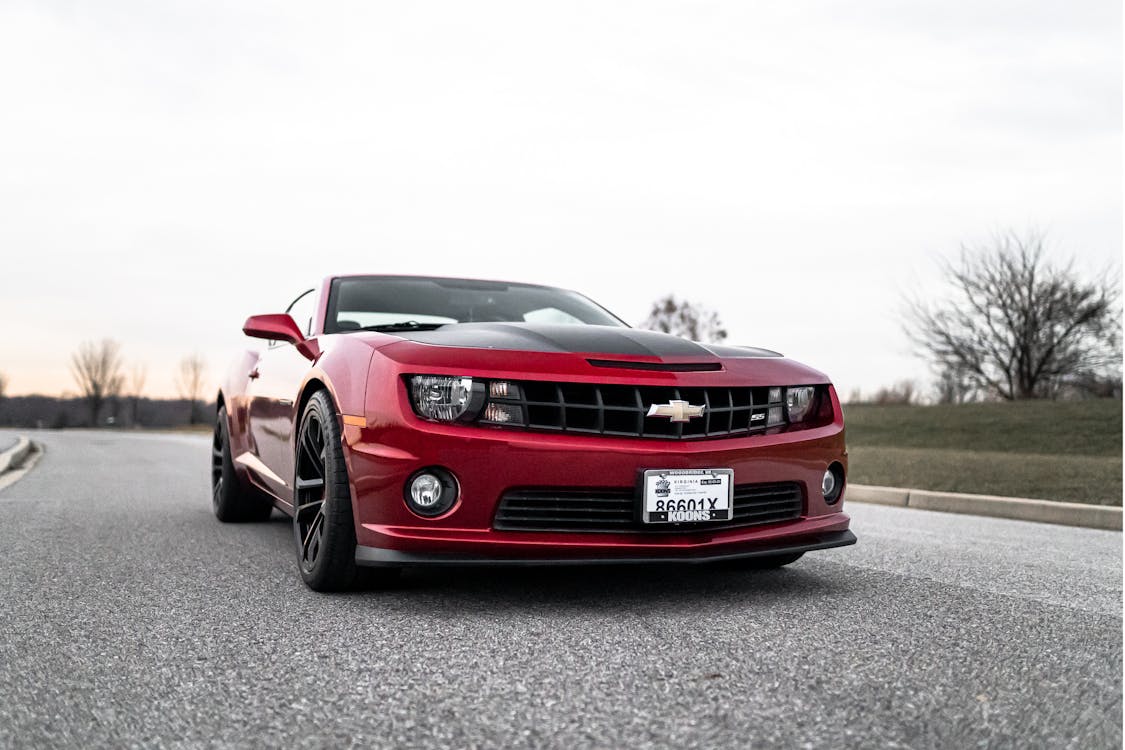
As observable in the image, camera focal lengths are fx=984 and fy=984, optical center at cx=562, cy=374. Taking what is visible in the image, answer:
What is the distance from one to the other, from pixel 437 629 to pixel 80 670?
949mm

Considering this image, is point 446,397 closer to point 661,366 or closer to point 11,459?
point 661,366

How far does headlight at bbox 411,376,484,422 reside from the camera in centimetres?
318

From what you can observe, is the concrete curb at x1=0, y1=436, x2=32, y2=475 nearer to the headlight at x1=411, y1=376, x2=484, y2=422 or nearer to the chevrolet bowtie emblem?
the headlight at x1=411, y1=376, x2=484, y2=422

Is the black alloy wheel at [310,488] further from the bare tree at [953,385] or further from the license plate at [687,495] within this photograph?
the bare tree at [953,385]

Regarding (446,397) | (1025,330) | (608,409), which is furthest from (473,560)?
(1025,330)

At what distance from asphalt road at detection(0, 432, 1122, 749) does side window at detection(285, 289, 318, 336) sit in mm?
1105

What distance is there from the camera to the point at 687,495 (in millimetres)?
3238

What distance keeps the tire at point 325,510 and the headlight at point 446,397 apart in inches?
15.4

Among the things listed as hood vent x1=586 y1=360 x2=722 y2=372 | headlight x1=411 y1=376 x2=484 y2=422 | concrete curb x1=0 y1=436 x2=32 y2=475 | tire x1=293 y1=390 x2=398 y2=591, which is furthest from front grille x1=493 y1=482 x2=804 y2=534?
concrete curb x1=0 y1=436 x2=32 y2=475

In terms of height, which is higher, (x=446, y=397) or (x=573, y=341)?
(x=573, y=341)

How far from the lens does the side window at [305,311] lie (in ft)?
15.6

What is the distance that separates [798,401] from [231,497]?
359cm

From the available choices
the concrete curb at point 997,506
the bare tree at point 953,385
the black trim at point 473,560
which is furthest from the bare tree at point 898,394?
the black trim at point 473,560

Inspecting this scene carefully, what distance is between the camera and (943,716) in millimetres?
2109
